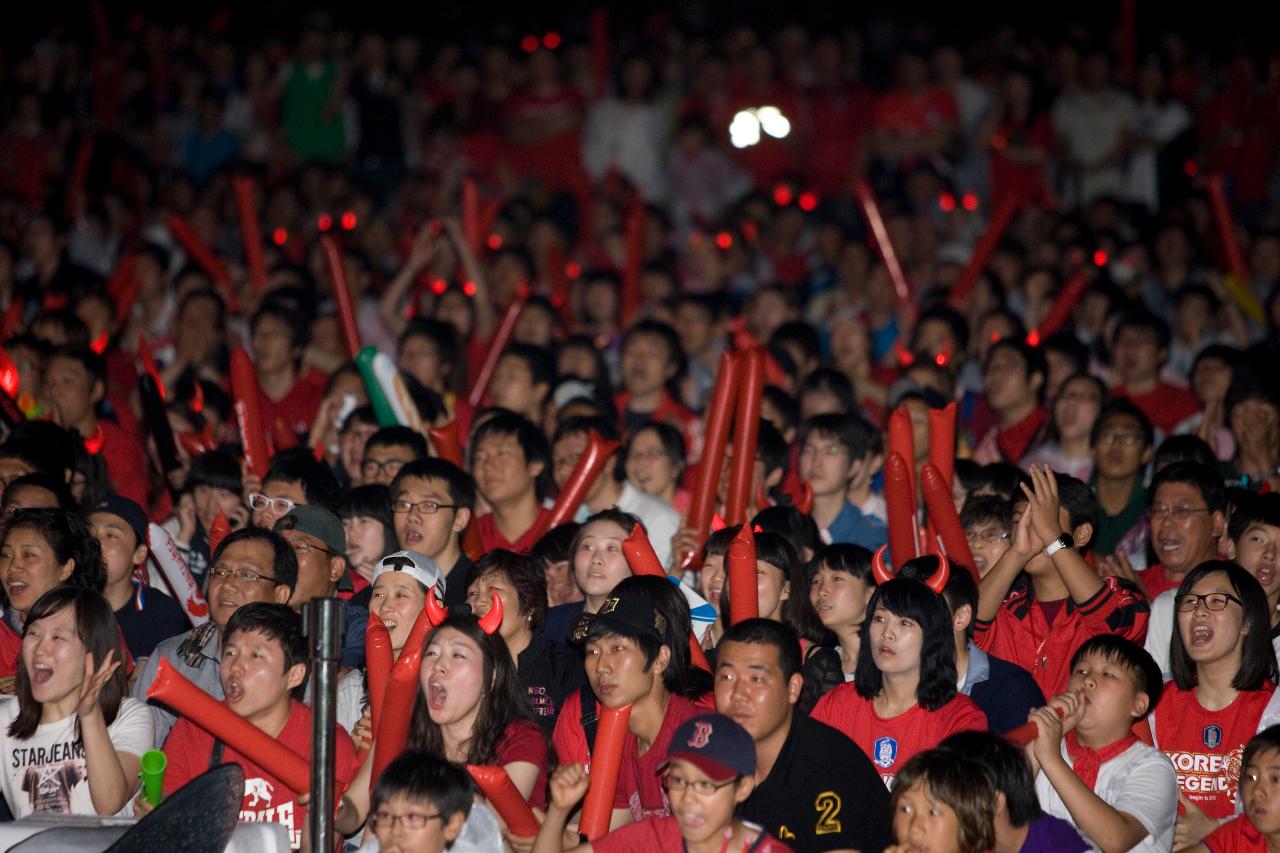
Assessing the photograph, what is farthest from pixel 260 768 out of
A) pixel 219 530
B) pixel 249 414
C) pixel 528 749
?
pixel 249 414

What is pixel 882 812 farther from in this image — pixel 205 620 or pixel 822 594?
pixel 205 620

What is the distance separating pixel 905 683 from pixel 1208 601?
0.85m

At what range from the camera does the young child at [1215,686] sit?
Answer: 4.45 m

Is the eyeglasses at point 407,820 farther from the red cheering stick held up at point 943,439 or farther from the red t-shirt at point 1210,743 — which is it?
the red cheering stick held up at point 943,439

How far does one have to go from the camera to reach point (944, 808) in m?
3.69

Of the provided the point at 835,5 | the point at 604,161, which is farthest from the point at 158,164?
the point at 835,5

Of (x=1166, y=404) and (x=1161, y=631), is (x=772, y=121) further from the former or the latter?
(x=1161, y=631)

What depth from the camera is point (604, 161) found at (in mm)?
11359

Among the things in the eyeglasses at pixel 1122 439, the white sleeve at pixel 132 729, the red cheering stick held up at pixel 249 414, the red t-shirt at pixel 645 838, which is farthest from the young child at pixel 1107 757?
the red cheering stick held up at pixel 249 414

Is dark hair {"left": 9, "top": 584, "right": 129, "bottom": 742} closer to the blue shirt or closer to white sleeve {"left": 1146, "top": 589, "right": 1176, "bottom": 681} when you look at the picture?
the blue shirt

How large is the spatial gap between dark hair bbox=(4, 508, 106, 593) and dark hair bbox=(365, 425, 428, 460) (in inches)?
48.4

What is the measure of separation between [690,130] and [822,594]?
635cm

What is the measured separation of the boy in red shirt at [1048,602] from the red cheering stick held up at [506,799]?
1.62 m

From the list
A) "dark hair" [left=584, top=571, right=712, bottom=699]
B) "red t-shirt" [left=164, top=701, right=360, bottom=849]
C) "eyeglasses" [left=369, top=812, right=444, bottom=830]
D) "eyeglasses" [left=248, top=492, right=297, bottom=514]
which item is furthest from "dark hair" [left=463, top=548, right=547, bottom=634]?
"eyeglasses" [left=369, top=812, right=444, bottom=830]
